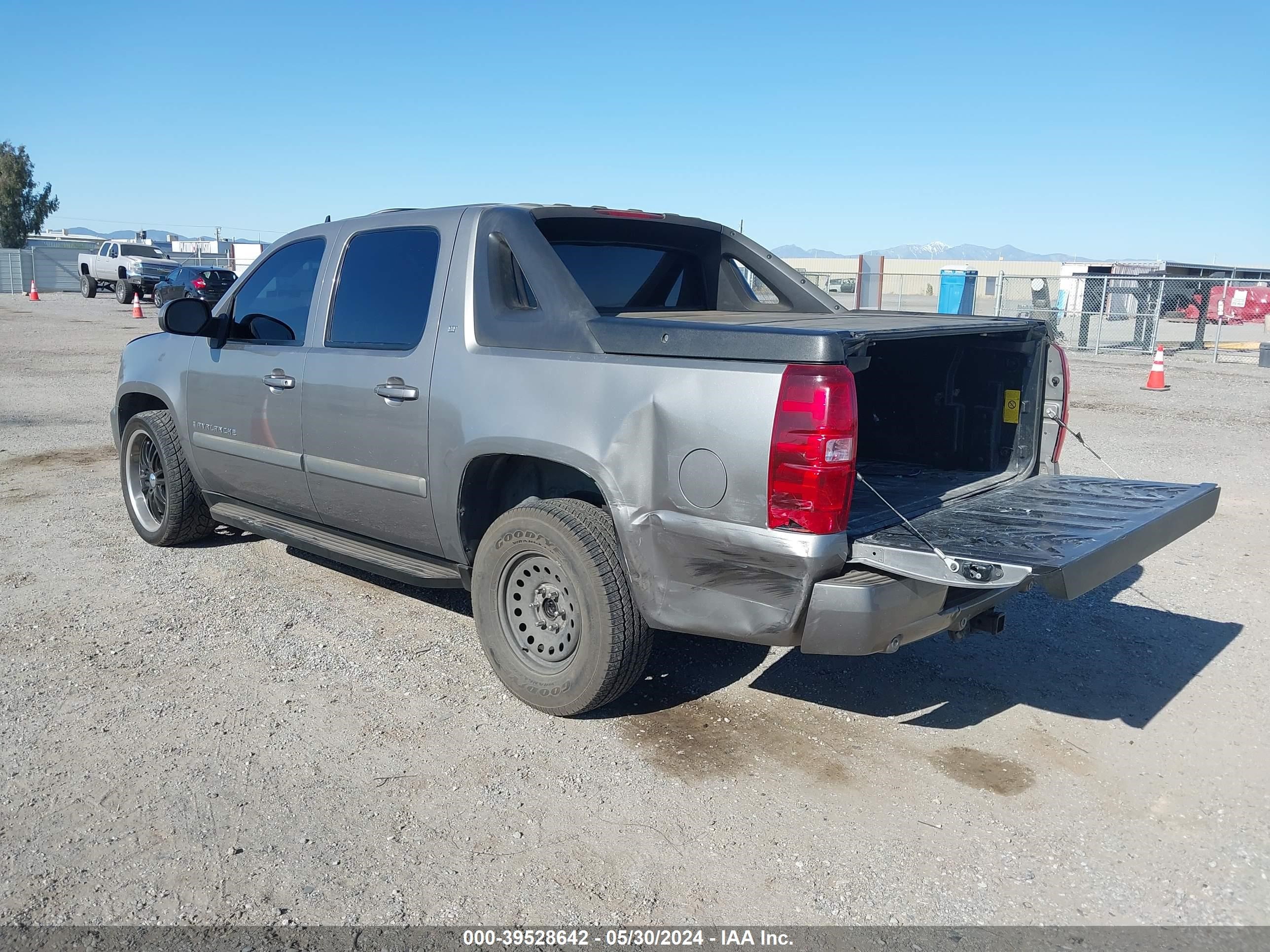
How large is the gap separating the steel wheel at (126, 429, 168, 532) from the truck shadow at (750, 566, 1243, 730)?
399 cm

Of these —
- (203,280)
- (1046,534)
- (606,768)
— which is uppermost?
(203,280)

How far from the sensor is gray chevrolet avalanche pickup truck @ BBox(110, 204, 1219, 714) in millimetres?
3252

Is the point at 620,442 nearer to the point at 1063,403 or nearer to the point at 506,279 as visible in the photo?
the point at 506,279

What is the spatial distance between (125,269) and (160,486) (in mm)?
32831

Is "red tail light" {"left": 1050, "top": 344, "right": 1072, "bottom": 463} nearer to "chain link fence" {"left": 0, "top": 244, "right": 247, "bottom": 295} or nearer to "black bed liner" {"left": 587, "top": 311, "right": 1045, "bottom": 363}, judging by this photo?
"black bed liner" {"left": 587, "top": 311, "right": 1045, "bottom": 363}

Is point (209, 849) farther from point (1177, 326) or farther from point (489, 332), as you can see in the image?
point (1177, 326)

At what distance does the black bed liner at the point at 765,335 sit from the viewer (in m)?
3.18

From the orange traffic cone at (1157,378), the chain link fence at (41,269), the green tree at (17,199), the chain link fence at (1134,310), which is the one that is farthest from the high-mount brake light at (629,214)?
the green tree at (17,199)

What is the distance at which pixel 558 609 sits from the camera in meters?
4.00

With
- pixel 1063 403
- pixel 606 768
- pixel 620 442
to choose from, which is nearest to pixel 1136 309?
pixel 1063 403

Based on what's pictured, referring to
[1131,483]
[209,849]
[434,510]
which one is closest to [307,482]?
[434,510]

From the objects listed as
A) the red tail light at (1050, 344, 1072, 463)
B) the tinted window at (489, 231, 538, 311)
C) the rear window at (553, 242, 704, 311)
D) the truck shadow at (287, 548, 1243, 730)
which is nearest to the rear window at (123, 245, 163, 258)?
the truck shadow at (287, 548, 1243, 730)

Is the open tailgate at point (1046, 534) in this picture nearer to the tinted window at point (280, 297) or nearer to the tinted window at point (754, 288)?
the tinted window at point (754, 288)

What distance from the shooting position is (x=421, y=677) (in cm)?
441
